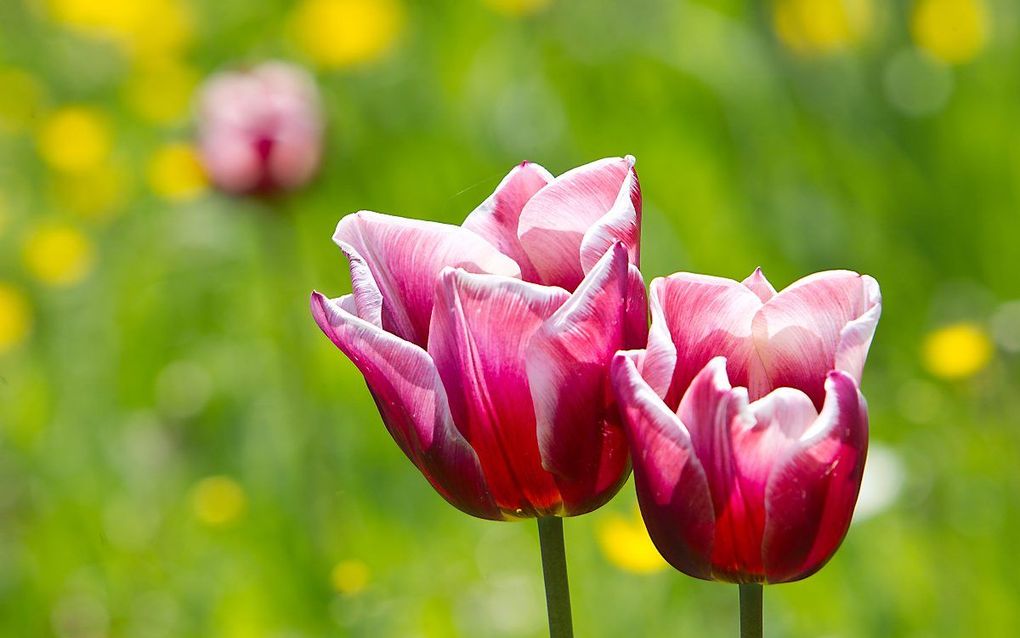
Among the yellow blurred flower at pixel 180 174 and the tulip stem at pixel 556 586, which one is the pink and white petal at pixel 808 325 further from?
the yellow blurred flower at pixel 180 174

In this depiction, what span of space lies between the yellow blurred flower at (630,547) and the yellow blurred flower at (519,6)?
1.32m

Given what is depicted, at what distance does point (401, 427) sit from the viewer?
24.8 inches

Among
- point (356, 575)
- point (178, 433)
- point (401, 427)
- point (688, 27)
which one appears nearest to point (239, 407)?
point (178, 433)

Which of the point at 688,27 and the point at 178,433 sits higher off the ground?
the point at 688,27

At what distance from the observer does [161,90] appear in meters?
3.00

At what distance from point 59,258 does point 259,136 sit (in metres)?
0.65

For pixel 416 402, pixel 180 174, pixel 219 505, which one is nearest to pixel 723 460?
pixel 416 402

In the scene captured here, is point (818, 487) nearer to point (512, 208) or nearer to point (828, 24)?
point (512, 208)

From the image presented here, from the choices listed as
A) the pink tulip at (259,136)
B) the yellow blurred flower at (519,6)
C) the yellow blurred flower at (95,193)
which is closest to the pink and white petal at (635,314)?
the pink tulip at (259,136)

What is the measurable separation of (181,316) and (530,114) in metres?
0.69

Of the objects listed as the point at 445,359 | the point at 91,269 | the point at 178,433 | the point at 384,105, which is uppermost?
the point at 445,359

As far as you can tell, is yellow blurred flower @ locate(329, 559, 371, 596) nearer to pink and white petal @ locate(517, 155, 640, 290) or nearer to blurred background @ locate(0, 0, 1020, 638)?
blurred background @ locate(0, 0, 1020, 638)

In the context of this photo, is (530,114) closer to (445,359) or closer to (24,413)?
(24,413)

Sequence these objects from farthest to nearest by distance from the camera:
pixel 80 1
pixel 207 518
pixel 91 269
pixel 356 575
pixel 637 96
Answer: pixel 80 1
pixel 91 269
pixel 637 96
pixel 207 518
pixel 356 575
